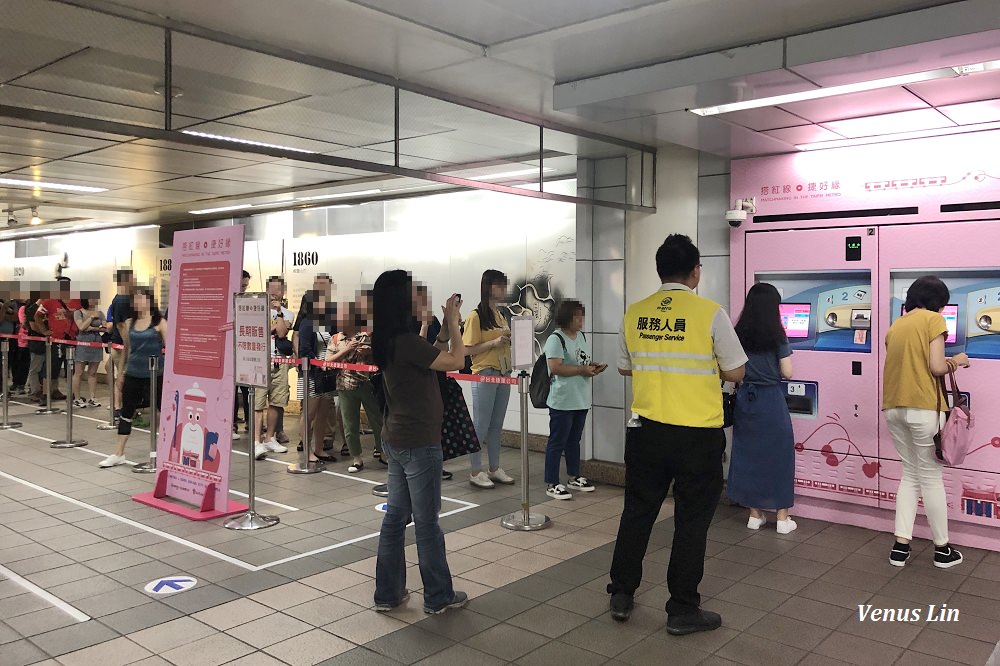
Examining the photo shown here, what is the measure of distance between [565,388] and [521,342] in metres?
0.92

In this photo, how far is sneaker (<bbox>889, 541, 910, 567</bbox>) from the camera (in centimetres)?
472

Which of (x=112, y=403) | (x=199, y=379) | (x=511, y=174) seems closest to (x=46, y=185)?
(x=112, y=403)

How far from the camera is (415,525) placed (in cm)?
381

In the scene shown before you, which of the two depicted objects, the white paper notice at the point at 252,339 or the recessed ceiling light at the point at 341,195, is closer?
the white paper notice at the point at 252,339

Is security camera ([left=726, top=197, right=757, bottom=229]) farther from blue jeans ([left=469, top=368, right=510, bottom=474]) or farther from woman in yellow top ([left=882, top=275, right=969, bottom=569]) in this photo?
blue jeans ([left=469, top=368, right=510, bottom=474])

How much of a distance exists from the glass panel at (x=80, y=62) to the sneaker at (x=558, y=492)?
4014mm

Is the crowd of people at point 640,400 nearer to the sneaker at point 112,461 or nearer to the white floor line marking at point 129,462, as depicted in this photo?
the sneaker at point 112,461

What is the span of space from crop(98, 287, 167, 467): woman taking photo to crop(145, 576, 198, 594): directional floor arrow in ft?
10.0

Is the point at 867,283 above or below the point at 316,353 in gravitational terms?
above

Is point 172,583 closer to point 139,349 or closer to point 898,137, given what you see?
point 139,349

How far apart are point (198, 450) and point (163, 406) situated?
0.52 m

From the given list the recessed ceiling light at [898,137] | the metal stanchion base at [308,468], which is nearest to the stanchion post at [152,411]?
the metal stanchion base at [308,468]

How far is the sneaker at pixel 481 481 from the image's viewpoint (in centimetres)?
654

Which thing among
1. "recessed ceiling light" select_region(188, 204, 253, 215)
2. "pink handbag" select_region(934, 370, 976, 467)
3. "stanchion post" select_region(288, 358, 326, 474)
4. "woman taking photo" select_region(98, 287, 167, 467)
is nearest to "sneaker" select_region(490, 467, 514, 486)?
"stanchion post" select_region(288, 358, 326, 474)
